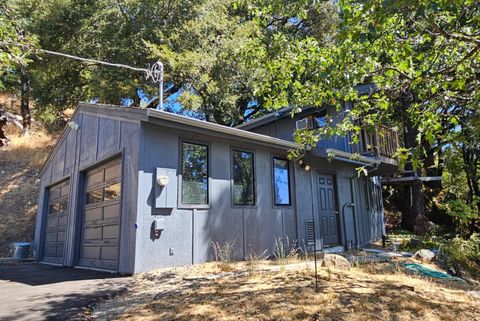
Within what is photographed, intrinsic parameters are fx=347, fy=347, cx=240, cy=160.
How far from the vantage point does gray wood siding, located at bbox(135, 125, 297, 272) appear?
20.9ft

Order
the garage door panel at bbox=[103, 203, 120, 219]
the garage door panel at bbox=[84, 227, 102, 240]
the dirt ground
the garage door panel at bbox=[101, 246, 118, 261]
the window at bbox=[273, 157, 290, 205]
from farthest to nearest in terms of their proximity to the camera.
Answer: the window at bbox=[273, 157, 290, 205] < the garage door panel at bbox=[84, 227, 102, 240] < the garage door panel at bbox=[103, 203, 120, 219] < the garage door panel at bbox=[101, 246, 118, 261] < the dirt ground

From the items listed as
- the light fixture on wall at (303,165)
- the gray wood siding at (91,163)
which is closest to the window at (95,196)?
the gray wood siding at (91,163)

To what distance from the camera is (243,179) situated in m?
8.09

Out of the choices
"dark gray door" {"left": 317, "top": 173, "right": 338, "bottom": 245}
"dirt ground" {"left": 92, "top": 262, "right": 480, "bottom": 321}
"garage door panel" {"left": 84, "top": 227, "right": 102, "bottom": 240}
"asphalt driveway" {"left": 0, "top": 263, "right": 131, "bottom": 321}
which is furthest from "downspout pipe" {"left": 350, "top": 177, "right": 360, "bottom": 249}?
"asphalt driveway" {"left": 0, "top": 263, "right": 131, "bottom": 321}

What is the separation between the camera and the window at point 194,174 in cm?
703

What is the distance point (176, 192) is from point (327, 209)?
5.13 m

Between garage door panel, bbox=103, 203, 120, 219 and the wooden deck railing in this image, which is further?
the wooden deck railing

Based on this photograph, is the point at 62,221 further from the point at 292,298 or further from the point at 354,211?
the point at 354,211

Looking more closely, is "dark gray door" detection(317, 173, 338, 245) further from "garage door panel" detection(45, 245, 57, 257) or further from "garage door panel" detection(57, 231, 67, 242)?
"garage door panel" detection(45, 245, 57, 257)

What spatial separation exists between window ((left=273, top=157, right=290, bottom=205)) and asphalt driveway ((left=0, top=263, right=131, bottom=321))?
4.24 meters

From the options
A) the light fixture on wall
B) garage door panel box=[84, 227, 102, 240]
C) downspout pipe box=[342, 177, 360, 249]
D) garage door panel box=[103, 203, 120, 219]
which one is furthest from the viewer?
downspout pipe box=[342, 177, 360, 249]

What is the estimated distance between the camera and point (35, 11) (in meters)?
14.5

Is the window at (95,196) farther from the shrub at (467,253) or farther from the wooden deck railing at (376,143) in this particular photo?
the shrub at (467,253)

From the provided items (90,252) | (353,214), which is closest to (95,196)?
(90,252)
